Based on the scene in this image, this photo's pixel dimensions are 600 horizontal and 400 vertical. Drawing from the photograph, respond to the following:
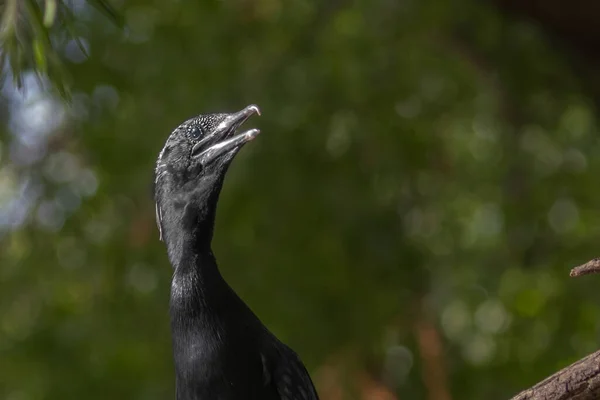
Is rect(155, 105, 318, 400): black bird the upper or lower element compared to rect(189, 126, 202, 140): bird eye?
lower

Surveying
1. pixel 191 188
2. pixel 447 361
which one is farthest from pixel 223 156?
pixel 447 361

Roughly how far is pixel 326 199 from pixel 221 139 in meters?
2.66

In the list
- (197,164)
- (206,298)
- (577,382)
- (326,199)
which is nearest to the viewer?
(577,382)

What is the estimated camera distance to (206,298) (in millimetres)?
3148

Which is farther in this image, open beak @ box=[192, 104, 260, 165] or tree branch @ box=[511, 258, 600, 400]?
open beak @ box=[192, 104, 260, 165]

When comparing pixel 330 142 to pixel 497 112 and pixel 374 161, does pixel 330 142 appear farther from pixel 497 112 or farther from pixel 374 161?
pixel 497 112

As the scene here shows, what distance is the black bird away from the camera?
3.10 m

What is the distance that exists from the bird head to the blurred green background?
93.3 inches

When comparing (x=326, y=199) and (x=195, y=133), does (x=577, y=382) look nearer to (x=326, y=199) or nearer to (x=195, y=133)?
(x=195, y=133)

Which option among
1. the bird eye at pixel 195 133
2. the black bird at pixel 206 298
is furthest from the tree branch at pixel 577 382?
the bird eye at pixel 195 133

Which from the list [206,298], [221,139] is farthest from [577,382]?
[221,139]

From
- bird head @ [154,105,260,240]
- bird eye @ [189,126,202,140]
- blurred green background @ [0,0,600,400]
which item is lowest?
blurred green background @ [0,0,600,400]

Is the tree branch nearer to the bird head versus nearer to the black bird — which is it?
the black bird

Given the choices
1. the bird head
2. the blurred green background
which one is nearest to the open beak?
the bird head
